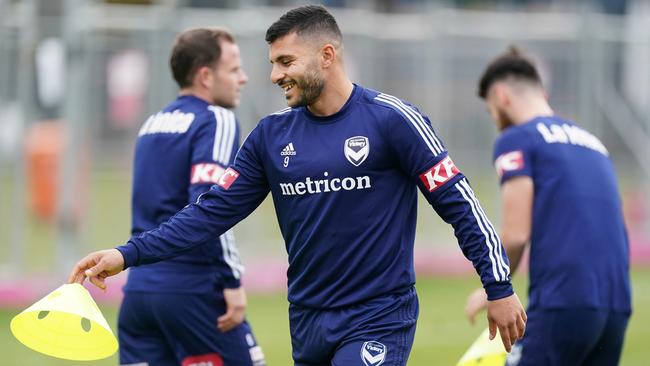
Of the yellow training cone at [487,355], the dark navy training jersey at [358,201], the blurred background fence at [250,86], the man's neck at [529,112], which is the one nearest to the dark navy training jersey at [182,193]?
the dark navy training jersey at [358,201]

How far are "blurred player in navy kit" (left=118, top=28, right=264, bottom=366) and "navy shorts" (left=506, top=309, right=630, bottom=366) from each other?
57.9 inches

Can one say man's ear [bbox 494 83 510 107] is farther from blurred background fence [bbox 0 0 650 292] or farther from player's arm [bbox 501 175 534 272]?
blurred background fence [bbox 0 0 650 292]

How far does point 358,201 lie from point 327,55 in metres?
0.69

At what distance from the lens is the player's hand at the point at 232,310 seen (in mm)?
6641

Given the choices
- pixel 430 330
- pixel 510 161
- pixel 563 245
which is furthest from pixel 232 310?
pixel 430 330

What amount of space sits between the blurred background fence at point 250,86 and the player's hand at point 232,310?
718 centimetres

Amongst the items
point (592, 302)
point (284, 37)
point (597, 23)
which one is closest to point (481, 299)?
point (592, 302)

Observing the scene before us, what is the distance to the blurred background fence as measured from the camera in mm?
13812

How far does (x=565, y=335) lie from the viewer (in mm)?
6445

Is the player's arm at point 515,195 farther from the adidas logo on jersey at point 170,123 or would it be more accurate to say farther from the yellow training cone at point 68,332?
the yellow training cone at point 68,332

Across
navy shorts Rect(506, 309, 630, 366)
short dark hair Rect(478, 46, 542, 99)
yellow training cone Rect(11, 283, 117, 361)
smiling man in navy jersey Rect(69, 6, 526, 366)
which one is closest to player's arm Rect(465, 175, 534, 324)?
navy shorts Rect(506, 309, 630, 366)

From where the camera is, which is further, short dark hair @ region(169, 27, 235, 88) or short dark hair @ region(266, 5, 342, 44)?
short dark hair @ region(169, 27, 235, 88)

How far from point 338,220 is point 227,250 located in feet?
4.69

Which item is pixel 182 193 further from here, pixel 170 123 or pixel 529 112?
pixel 529 112
